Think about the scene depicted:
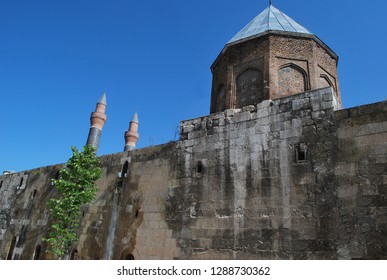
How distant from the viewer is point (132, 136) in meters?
24.8

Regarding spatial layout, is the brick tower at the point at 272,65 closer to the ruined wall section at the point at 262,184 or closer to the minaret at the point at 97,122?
the ruined wall section at the point at 262,184

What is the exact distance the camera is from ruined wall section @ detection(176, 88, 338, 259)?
6.92 metres

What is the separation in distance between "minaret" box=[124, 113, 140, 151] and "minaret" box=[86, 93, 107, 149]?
329 centimetres

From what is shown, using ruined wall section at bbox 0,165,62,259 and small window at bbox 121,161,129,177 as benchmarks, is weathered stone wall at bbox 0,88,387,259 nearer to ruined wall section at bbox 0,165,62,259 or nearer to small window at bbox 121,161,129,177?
small window at bbox 121,161,129,177

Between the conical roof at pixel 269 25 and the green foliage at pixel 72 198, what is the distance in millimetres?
7393

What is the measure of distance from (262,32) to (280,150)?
5.31 metres

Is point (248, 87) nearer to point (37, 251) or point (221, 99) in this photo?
point (221, 99)

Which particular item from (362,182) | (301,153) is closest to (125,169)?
(301,153)

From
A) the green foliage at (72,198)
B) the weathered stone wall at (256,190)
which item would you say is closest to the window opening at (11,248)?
the green foliage at (72,198)

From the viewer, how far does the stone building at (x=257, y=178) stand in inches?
259

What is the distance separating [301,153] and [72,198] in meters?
8.29
